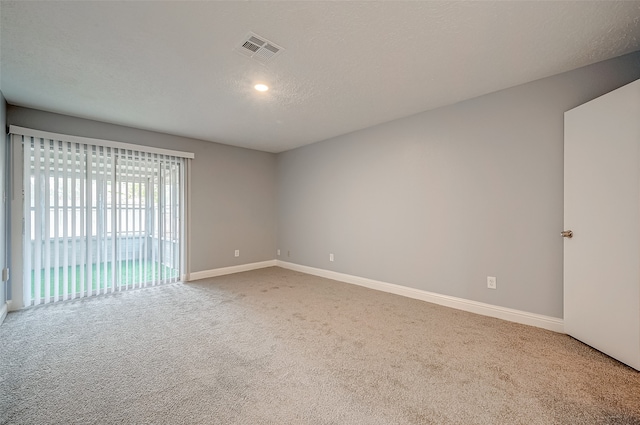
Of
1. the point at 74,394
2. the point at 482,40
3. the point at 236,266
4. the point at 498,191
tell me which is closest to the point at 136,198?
the point at 236,266

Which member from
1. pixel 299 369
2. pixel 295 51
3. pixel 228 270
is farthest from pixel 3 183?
pixel 299 369

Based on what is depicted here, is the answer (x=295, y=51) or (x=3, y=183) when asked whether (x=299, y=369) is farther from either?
(x=3, y=183)

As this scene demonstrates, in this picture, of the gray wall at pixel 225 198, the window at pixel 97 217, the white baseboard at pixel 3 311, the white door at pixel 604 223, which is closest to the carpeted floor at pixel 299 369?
the white baseboard at pixel 3 311

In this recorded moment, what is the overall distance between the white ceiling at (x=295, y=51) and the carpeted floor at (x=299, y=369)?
2371 mm

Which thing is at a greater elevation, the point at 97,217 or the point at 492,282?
the point at 97,217

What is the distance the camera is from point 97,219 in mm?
3545

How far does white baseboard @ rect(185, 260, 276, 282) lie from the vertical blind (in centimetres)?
26

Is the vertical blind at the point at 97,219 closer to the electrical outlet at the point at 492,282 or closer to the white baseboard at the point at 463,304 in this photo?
the white baseboard at the point at 463,304

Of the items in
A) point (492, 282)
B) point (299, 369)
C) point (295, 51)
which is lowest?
point (299, 369)

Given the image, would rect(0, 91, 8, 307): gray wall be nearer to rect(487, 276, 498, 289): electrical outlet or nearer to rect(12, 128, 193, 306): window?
rect(12, 128, 193, 306): window

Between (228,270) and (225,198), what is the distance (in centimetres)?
133

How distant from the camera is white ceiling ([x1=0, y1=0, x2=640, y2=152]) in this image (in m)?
1.64

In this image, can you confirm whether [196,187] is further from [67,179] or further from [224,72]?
[224,72]

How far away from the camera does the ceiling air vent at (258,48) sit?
189 cm
